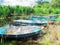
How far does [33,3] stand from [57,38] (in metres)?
0.58

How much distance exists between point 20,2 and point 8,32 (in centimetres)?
51

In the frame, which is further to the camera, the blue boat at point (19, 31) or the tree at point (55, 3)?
the tree at point (55, 3)

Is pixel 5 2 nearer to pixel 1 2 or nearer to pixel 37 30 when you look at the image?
pixel 1 2

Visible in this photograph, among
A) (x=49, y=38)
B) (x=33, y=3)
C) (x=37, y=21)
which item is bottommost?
(x=49, y=38)

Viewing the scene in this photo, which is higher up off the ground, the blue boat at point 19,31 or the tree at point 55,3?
the tree at point 55,3

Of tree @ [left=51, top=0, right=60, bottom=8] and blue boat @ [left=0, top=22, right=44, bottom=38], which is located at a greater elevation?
tree @ [left=51, top=0, right=60, bottom=8]

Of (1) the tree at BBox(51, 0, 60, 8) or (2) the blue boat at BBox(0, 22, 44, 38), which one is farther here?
(1) the tree at BBox(51, 0, 60, 8)

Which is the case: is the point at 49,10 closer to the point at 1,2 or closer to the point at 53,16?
the point at 53,16

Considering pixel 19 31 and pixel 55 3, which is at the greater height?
pixel 55 3

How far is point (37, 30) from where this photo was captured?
2400mm

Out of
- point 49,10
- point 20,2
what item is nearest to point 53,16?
point 49,10

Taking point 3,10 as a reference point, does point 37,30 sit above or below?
below

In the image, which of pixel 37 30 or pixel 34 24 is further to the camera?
pixel 34 24

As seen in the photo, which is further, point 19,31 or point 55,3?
point 55,3
